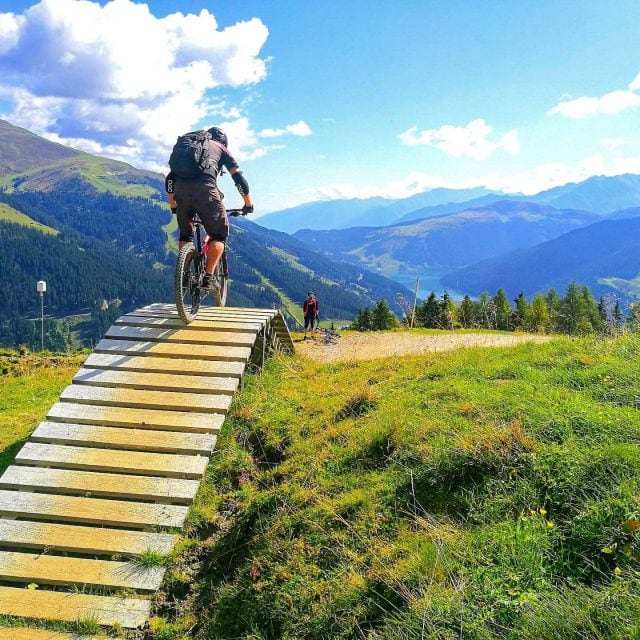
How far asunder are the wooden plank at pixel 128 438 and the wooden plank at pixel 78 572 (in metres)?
1.45

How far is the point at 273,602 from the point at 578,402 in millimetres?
3861

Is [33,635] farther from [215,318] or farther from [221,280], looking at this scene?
[221,280]

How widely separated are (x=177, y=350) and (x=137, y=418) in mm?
1591

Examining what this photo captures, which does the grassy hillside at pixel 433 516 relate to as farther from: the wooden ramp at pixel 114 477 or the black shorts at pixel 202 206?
the black shorts at pixel 202 206

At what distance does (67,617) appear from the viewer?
3844 mm

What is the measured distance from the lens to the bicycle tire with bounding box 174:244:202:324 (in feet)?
25.1

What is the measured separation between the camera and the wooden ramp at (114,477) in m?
4.13

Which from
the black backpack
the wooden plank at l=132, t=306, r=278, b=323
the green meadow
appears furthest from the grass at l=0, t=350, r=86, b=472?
the black backpack

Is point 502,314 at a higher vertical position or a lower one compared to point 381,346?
Answer: lower

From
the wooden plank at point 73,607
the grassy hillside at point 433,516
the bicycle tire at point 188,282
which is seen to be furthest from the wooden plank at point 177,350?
the wooden plank at point 73,607

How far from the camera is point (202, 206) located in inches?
309

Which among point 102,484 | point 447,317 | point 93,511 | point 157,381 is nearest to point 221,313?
point 157,381

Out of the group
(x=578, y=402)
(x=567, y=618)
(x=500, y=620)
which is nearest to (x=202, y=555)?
(x=500, y=620)

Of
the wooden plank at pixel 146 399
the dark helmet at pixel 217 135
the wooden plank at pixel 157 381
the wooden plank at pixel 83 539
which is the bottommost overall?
Answer: the wooden plank at pixel 83 539
